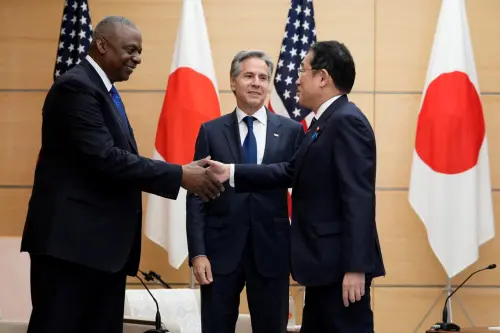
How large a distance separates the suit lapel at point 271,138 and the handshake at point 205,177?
→ 29cm

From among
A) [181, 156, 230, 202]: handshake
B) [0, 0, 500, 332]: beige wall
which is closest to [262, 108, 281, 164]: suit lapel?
[181, 156, 230, 202]: handshake

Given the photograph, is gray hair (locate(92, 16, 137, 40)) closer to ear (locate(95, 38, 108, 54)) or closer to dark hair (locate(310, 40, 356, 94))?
ear (locate(95, 38, 108, 54))

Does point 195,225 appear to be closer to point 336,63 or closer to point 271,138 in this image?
point 271,138

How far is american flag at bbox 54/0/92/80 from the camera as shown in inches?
244

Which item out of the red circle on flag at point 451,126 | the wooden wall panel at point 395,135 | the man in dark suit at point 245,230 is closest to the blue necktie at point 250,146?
the man in dark suit at point 245,230

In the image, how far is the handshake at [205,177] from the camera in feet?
11.8

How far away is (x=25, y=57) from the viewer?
6.62 m

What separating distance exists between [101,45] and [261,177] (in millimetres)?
965

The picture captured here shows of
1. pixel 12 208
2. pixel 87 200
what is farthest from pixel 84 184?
pixel 12 208

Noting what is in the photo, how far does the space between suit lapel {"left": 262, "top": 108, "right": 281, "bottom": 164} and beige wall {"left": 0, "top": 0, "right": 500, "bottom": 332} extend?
236cm

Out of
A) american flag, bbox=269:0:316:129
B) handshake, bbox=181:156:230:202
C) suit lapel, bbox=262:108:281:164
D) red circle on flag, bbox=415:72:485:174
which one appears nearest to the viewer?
handshake, bbox=181:156:230:202

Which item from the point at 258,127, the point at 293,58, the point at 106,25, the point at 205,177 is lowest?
the point at 205,177

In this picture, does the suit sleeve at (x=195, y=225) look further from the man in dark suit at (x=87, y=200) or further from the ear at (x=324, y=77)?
the ear at (x=324, y=77)

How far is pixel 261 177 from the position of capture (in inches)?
152
